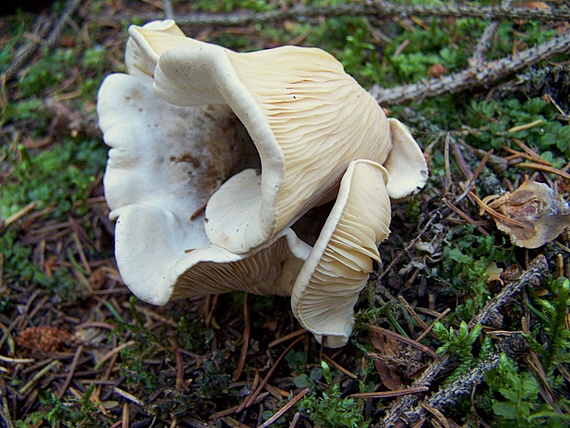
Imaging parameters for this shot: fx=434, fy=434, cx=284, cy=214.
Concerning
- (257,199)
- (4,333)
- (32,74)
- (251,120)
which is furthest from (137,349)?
(32,74)

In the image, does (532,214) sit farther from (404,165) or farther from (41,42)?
(41,42)

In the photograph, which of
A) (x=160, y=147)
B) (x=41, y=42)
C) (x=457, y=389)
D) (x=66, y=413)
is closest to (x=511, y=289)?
(x=457, y=389)

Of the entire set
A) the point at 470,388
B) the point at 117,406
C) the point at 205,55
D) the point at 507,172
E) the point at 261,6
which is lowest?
the point at 117,406

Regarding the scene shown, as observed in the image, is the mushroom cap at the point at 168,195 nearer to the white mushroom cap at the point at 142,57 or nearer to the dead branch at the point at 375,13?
the white mushroom cap at the point at 142,57

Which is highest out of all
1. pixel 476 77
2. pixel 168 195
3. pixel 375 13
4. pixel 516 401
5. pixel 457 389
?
pixel 375 13

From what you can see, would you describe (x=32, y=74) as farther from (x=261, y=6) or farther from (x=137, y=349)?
(x=137, y=349)

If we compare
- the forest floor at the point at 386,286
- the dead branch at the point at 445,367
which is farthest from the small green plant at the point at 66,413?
the dead branch at the point at 445,367
